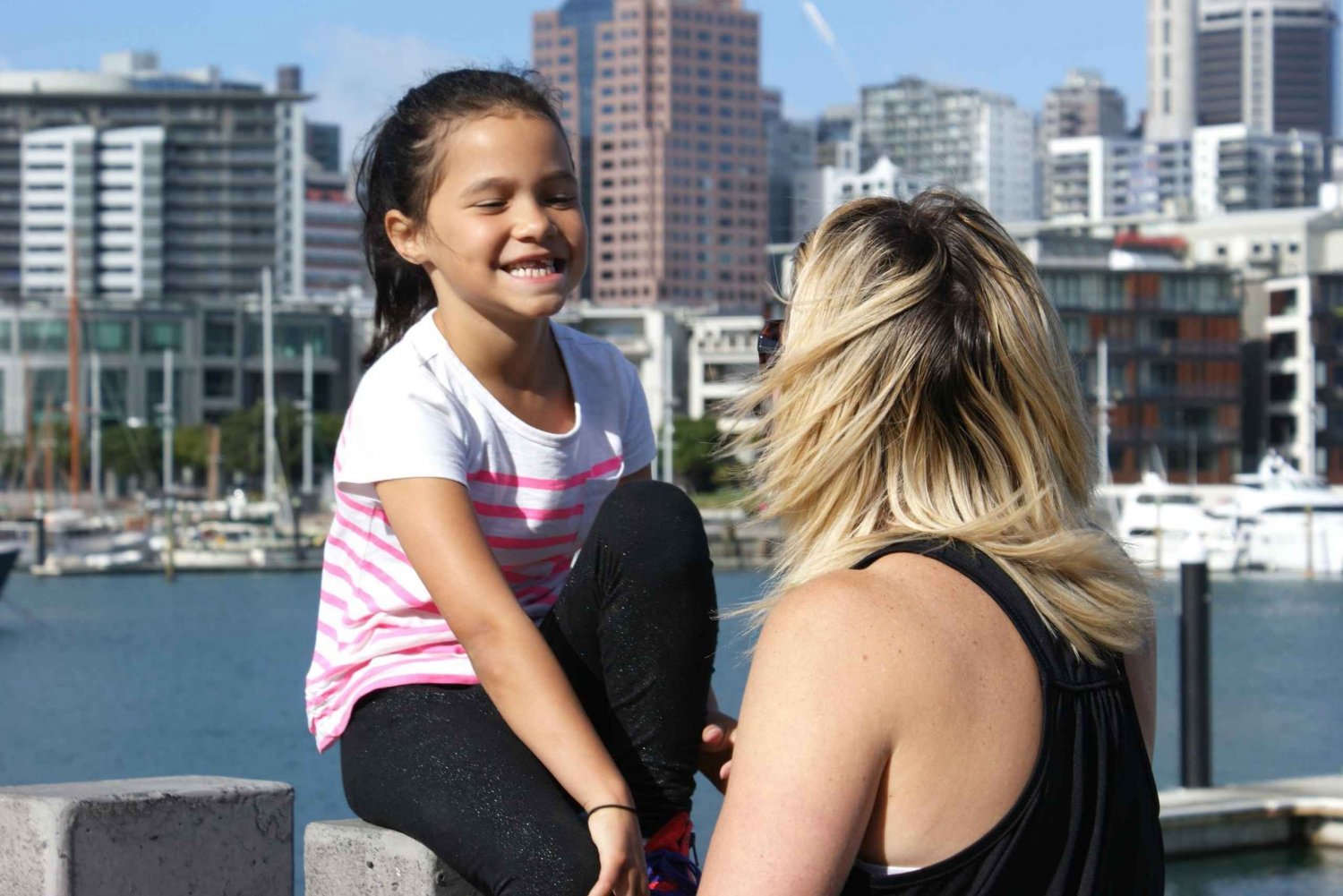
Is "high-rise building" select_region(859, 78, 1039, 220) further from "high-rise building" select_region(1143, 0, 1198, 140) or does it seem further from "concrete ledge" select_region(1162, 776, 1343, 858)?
"concrete ledge" select_region(1162, 776, 1343, 858)

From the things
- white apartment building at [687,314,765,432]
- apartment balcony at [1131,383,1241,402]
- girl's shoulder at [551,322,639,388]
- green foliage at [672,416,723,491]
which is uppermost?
white apartment building at [687,314,765,432]

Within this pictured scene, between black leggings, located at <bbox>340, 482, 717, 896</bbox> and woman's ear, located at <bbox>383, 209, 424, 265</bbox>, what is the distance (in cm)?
49

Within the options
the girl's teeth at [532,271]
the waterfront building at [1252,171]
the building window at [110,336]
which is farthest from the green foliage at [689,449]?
the waterfront building at [1252,171]

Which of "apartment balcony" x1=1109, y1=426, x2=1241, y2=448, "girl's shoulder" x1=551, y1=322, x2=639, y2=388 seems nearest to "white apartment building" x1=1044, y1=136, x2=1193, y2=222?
"apartment balcony" x1=1109, y1=426, x2=1241, y2=448

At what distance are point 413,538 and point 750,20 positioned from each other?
13409 centimetres

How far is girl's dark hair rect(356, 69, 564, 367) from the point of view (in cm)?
221

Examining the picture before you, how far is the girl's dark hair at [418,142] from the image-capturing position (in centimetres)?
221

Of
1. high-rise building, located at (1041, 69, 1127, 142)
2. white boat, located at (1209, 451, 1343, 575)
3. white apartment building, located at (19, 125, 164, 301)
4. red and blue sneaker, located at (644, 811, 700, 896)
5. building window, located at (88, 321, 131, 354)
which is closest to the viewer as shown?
red and blue sneaker, located at (644, 811, 700, 896)

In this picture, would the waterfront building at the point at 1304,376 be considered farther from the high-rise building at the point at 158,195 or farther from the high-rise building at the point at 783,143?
the high-rise building at the point at 783,143

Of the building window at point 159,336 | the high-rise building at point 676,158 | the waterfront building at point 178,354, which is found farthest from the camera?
the high-rise building at point 676,158

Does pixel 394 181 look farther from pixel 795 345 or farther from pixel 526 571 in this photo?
pixel 795 345

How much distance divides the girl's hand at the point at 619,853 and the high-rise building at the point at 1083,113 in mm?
161885

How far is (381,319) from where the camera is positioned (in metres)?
2.51

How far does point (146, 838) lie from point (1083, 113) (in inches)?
6516
